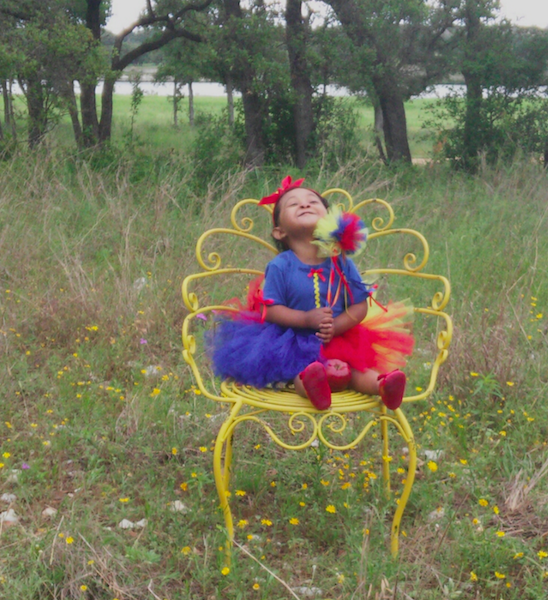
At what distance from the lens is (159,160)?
822 centimetres

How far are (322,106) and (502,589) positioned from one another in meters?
8.49

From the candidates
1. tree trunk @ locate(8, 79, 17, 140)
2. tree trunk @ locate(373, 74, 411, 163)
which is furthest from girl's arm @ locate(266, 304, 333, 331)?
tree trunk @ locate(373, 74, 411, 163)

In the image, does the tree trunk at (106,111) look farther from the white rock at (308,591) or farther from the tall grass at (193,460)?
the white rock at (308,591)

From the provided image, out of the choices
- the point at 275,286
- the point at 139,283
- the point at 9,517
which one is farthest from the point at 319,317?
the point at 139,283

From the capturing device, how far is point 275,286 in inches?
101

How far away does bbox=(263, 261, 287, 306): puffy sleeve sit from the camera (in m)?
2.55

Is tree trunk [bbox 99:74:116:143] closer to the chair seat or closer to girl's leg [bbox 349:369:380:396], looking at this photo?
the chair seat

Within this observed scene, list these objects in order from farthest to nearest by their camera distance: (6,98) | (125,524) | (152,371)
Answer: (6,98) → (152,371) → (125,524)

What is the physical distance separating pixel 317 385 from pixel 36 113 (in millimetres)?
6585

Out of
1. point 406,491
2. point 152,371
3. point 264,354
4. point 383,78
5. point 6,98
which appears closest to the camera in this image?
point 406,491

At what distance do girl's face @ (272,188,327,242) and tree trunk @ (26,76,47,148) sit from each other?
571 cm

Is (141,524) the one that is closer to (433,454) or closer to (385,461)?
(385,461)

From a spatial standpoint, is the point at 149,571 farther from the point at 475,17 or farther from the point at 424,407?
the point at 475,17

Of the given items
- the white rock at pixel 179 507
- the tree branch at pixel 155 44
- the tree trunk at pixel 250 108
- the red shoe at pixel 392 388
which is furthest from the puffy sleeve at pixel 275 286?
the tree branch at pixel 155 44
